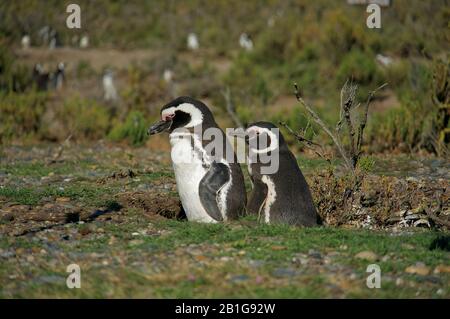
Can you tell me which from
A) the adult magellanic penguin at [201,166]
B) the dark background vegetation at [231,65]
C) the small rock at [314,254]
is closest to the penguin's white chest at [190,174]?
the adult magellanic penguin at [201,166]

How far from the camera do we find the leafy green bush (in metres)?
11.9

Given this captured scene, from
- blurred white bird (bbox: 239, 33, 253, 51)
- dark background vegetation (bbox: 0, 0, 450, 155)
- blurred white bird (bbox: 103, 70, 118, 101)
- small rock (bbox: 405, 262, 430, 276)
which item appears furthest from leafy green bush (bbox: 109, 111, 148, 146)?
blurred white bird (bbox: 239, 33, 253, 51)

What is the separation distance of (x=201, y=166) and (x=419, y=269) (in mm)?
2221

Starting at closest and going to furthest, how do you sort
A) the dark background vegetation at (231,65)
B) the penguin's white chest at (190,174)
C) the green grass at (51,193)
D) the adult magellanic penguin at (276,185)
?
A: the adult magellanic penguin at (276,185)
the penguin's white chest at (190,174)
the green grass at (51,193)
the dark background vegetation at (231,65)

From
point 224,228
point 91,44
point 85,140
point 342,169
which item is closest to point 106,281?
point 224,228

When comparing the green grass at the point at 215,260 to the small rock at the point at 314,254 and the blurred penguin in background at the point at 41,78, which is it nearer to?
the small rock at the point at 314,254

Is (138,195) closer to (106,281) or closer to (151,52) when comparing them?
(106,281)

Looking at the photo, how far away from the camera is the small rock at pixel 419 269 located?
184 inches

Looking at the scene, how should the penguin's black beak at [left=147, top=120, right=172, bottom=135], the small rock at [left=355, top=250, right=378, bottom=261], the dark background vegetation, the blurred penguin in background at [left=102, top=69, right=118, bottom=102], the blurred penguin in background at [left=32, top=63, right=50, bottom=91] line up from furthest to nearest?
the blurred penguin in background at [left=32, top=63, right=50, bottom=91] < the blurred penguin in background at [left=102, top=69, right=118, bottom=102] < the dark background vegetation < the penguin's black beak at [left=147, top=120, right=172, bottom=135] < the small rock at [left=355, top=250, right=378, bottom=261]

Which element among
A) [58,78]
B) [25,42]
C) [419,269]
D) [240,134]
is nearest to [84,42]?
[25,42]

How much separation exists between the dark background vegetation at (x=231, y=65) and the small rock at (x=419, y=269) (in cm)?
204

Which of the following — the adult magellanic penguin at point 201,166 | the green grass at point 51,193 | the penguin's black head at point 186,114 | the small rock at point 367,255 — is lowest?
the small rock at point 367,255

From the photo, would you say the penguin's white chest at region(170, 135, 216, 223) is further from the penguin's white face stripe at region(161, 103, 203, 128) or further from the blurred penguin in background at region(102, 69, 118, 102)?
the blurred penguin in background at region(102, 69, 118, 102)

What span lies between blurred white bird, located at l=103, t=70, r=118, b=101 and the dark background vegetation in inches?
9.2
